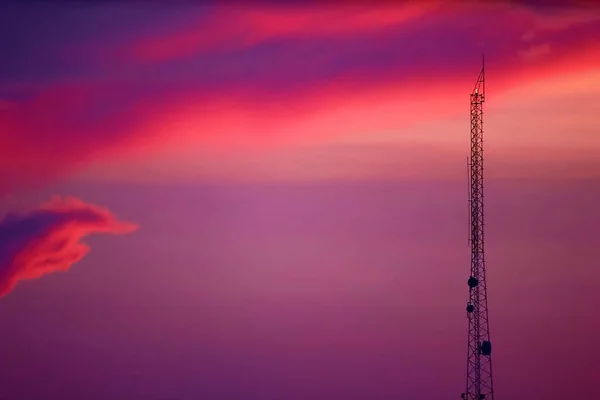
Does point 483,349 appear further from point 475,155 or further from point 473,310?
point 475,155

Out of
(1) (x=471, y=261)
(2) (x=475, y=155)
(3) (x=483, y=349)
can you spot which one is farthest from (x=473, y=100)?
(3) (x=483, y=349)

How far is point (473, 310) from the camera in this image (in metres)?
67.6

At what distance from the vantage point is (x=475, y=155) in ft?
222

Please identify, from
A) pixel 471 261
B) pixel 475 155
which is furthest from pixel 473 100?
pixel 471 261

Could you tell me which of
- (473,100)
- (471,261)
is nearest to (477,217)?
(471,261)

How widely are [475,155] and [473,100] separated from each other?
3.47 m

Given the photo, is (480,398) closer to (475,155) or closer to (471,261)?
(471,261)

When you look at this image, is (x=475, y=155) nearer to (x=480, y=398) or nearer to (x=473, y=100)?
(x=473, y=100)

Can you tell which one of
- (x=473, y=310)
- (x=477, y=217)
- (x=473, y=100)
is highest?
(x=473, y=100)

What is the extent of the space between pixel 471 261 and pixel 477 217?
9.19 feet

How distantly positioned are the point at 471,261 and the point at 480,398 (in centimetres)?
849

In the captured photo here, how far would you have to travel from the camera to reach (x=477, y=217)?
68125 mm

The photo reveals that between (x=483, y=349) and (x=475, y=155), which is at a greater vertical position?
(x=475, y=155)

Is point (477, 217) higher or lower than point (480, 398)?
higher
